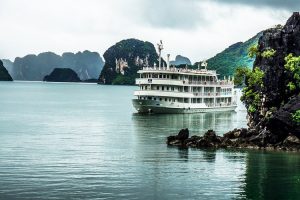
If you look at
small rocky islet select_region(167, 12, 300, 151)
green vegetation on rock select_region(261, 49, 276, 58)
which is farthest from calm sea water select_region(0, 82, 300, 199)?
green vegetation on rock select_region(261, 49, 276, 58)

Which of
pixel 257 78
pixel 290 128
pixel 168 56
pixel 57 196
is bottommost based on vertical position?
pixel 57 196

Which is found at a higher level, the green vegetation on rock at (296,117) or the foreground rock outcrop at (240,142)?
the green vegetation on rock at (296,117)

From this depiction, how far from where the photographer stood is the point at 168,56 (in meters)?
107

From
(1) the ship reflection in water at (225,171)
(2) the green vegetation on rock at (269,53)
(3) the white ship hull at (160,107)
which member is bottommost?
(1) the ship reflection in water at (225,171)

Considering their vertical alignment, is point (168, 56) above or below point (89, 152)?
above

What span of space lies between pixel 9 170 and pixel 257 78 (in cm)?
2909

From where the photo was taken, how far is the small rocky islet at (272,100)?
2044 inches

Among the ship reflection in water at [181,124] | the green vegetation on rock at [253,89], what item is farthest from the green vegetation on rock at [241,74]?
the ship reflection in water at [181,124]

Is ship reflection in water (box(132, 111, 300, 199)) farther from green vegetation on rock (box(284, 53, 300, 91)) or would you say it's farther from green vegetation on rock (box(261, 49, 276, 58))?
green vegetation on rock (box(261, 49, 276, 58))

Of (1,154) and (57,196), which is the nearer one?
(57,196)

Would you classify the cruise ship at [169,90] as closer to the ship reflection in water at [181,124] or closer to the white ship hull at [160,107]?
the white ship hull at [160,107]

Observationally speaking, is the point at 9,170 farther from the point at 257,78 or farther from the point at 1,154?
the point at 257,78

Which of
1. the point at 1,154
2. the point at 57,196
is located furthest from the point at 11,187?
the point at 1,154

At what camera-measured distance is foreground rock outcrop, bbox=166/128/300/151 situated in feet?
169
